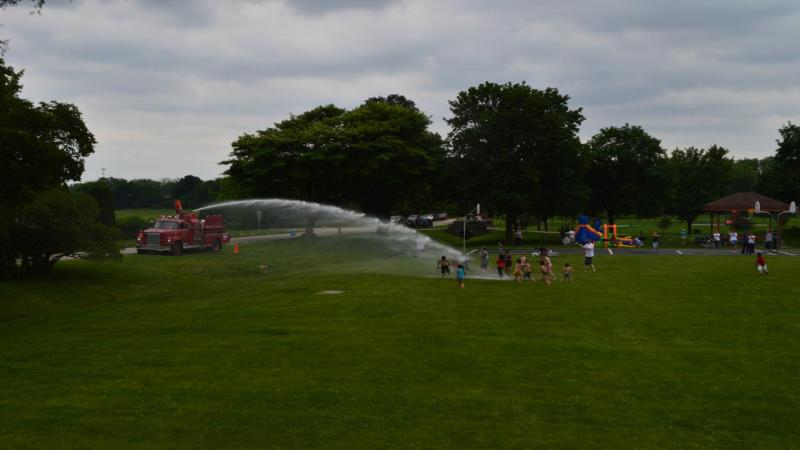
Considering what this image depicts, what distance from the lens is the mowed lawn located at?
14148 millimetres

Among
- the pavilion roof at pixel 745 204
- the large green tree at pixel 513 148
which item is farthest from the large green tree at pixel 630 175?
the large green tree at pixel 513 148

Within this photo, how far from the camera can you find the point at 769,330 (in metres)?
23.3

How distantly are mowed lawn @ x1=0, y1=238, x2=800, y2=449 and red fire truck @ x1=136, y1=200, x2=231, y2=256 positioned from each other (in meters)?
20.6

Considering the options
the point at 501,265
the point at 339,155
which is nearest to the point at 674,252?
the point at 501,265

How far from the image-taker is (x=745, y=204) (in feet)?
238

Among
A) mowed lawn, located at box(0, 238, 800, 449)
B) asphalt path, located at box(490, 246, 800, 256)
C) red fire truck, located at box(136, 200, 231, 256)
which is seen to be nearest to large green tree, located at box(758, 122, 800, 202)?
asphalt path, located at box(490, 246, 800, 256)

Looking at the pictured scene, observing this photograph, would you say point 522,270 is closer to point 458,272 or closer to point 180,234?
point 458,272

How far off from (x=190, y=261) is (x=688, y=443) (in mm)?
44770

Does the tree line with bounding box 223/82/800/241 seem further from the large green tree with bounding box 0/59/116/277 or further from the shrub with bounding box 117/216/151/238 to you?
the large green tree with bounding box 0/59/116/277

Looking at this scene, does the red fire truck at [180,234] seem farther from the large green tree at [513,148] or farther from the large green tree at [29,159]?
the large green tree at [513,148]

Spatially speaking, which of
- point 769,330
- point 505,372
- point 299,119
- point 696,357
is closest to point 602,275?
point 769,330

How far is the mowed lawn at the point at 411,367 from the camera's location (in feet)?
46.4

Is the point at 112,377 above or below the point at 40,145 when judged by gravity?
below

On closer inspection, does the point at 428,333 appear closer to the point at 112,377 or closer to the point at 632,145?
the point at 112,377
